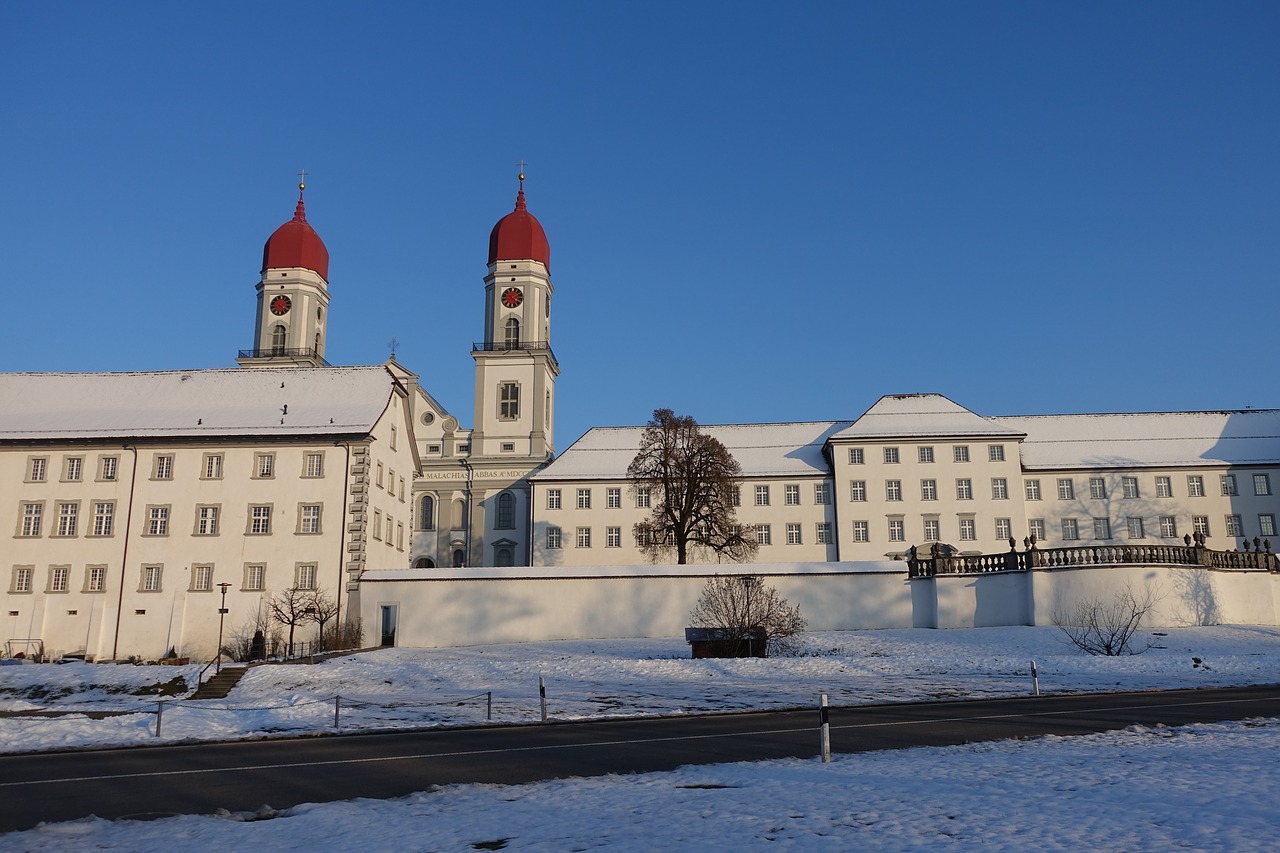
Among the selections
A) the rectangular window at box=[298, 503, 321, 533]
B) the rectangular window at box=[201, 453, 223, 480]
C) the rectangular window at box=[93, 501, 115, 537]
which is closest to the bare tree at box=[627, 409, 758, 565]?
the rectangular window at box=[298, 503, 321, 533]

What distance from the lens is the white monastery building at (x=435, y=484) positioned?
4506cm

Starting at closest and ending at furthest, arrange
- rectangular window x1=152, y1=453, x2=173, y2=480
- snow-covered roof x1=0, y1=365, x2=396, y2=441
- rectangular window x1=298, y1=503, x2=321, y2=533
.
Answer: rectangular window x1=298, y1=503, x2=321, y2=533
rectangular window x1=152, y1=453, x2=173, y2=480
snow-covered roof x1=0, y1=365, x2=396, y2=441

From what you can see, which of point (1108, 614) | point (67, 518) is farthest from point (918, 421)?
point (67, 518)

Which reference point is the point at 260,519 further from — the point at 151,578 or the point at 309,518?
the point at 151,578

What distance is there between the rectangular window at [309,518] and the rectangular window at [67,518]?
33.4 ft

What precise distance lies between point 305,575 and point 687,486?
18.3 meters

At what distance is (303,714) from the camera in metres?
22.5

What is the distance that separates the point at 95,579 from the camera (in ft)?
150

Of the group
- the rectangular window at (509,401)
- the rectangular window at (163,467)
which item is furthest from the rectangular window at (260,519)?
the rectangular window at (509,401)

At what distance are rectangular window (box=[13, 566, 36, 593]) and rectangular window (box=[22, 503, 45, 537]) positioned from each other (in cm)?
151

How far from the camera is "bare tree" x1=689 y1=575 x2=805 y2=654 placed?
34531 millimetres

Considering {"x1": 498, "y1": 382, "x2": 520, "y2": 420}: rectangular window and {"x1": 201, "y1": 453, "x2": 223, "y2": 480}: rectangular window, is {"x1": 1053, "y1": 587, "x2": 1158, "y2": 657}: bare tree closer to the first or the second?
{"x1": 201, "y1": 453, "x2": 223, "y2": 480}: rectangular window

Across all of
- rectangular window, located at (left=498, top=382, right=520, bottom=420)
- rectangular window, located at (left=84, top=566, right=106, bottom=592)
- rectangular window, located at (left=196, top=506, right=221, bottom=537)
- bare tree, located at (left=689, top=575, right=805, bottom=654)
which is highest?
rectangular window, located at (left=498, top=382, right=520, bottom=420)

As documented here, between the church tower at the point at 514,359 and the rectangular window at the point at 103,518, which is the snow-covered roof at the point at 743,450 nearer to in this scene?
the church tower at the point at 514,359
